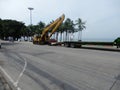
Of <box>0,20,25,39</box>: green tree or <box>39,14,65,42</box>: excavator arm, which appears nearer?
<box>39,14,65,42</box>: excavator arm

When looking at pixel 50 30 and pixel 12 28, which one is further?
pixel 12 28

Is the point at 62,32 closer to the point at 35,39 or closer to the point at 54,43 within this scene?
the point at 35,39

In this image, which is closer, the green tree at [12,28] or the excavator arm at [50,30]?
the excavator arm at [50,30]

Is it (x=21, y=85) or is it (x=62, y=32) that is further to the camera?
(x=62, y=32)

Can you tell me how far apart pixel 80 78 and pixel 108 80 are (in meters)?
1.21

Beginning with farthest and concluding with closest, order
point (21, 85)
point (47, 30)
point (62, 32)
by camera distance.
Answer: point (62, 32) → point (47, 30) → point (21, 85)

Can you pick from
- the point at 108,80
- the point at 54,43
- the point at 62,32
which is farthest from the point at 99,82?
the point at 62,32

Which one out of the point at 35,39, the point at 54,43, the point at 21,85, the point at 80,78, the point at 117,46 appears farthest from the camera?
the point at 35,39

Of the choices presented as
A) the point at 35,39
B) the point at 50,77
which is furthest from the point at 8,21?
the point at 50,77

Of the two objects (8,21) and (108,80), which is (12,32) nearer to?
(8,21)

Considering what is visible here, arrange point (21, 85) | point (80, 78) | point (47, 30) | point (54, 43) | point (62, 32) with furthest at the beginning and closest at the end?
point (62, 32)
point (47, 30)
point (54, 43)
point (80, 78)
point (21, 85)

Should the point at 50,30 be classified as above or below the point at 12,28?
below

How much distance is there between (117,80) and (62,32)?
315ft

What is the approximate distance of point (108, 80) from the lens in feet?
30.3
